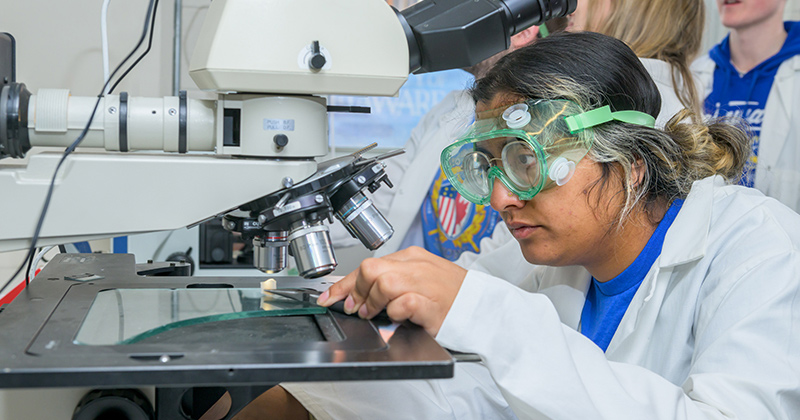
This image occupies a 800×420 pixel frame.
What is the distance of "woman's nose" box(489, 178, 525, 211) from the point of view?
3.44 ft

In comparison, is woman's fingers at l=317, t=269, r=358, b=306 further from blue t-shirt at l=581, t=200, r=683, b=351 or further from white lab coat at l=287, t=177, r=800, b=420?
blue t-shirt at l=581, t=200, r=683, b=351

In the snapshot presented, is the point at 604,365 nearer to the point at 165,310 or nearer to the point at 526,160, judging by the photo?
the point at 526,160

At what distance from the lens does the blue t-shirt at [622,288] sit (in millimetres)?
1114

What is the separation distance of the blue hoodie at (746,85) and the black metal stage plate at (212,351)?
6.77ft

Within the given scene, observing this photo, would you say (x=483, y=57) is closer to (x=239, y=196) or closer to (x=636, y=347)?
(x=239, y=196)

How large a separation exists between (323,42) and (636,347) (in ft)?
2.16

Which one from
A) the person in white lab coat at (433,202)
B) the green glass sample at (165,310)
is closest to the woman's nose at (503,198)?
the green glass sample at (165,310)

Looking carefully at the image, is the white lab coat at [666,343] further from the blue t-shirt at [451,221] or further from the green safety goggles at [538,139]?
the blue t-shirt at [451,221]

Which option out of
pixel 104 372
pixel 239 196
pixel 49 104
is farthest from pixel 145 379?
pixel 49 104

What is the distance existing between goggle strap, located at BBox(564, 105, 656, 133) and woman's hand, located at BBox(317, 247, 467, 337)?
327 mm

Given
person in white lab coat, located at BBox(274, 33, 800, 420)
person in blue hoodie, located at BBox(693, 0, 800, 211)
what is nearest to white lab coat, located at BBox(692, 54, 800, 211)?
person in blue hoodie, located at BBox(693, 0, 800, 211)

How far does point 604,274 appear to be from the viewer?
3.85 feet

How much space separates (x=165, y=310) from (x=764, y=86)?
93.7 inches

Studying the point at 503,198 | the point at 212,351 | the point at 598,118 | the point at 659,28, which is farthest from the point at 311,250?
the point at 659,28
